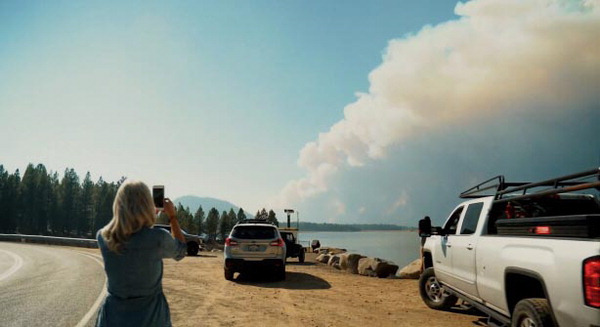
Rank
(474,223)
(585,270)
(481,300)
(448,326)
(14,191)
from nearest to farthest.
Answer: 1. (585,270)
2. (481,300)
3. (474,223)
4. (448,326)
5. (14,191)

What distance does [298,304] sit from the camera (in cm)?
927

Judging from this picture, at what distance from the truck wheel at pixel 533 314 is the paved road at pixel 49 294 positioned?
261 inches

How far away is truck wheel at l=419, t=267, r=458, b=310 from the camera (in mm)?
8727

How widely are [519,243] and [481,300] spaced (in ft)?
5.75

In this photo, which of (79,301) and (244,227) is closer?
(79,301)

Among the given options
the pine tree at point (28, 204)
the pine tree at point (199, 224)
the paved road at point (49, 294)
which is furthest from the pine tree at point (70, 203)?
the paved road at point (49, 294)

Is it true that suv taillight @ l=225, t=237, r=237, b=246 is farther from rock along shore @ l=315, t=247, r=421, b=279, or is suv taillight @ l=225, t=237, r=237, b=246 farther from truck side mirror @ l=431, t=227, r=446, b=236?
rock along shore @ l=315, t=247, r=421, b=279

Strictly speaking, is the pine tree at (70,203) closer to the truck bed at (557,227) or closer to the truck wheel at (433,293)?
the truck wheel at (433,293)

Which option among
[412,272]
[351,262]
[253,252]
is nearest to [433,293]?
[253,252]

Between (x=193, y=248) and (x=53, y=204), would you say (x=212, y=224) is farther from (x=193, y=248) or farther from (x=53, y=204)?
(x=193, y=248)

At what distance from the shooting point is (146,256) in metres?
2.79

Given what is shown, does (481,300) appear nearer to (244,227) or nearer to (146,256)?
(146,256)

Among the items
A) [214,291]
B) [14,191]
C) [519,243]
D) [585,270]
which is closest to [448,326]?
[519,243]

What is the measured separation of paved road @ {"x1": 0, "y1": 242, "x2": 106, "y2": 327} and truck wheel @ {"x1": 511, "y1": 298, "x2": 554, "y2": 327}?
21.8 feet
